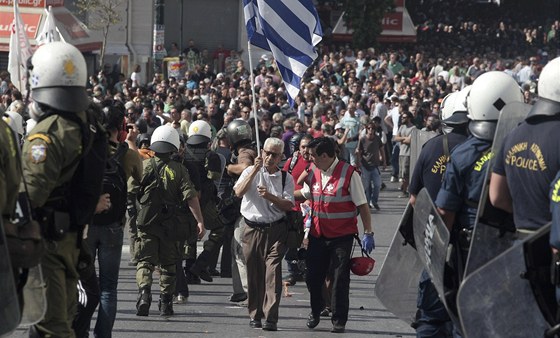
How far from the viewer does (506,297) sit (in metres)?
5.70

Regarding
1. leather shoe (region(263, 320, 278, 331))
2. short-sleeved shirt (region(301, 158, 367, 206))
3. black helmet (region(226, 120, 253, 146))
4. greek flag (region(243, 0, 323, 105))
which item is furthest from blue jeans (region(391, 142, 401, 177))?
leather shoe (region(263, 320, 278, 331))

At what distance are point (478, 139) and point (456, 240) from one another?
551mm

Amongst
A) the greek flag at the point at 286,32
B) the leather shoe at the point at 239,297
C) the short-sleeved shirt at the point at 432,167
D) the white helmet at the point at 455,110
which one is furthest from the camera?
the greek flag at the point at 286,32

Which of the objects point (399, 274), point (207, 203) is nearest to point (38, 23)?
point (207, 203)

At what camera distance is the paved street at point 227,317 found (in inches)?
408

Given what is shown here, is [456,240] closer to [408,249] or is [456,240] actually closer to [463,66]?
[408,249]

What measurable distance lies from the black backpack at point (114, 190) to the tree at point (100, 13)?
2589cm

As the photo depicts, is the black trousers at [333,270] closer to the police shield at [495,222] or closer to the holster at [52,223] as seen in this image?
the police shield at [495,222]

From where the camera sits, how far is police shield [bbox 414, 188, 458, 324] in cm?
666

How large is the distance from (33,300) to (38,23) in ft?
95.6

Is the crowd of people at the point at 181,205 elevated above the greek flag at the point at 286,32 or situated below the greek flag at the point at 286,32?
below

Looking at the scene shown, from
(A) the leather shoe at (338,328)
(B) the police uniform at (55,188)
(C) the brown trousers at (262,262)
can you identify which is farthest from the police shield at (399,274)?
(C) the brown trousers at (262,262)

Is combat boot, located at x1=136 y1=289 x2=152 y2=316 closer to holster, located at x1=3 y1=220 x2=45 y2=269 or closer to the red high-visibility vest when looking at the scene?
the red high-visibility vest

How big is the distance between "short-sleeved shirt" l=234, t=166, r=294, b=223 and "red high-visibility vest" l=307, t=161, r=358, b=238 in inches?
13.8
